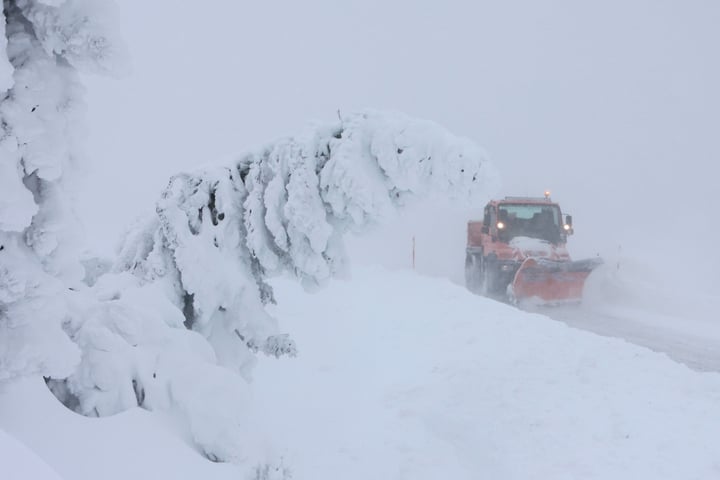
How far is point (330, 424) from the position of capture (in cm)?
607

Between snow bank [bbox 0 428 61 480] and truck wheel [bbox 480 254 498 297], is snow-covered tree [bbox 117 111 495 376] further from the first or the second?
truck wheel [bbox 480 254 498 297]

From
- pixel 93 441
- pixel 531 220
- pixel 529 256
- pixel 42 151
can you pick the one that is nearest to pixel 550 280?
pixel 529 256

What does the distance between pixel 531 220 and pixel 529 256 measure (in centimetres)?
140

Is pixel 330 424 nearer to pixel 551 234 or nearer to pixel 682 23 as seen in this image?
pixel 551 234

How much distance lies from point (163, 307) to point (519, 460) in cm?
345

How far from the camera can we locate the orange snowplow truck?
13273 mm

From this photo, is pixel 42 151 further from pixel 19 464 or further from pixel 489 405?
pixel 489 405

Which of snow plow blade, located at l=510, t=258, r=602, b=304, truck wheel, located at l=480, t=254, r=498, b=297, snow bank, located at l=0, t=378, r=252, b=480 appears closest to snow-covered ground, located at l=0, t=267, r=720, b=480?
snow bank, located at l=0, t=378, r=252, b=480

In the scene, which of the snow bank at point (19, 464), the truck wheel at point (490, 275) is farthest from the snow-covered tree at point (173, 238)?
the truck wheel at point (490, 275)

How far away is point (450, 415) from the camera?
623 cm

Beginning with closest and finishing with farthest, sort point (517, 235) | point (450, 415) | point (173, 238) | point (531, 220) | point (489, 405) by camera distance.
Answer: point (173, 238) → point (450, 415) → point (489, 405) → point (517, 235) → point (531, 220)

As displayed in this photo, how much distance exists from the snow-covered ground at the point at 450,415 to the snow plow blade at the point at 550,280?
387 cm

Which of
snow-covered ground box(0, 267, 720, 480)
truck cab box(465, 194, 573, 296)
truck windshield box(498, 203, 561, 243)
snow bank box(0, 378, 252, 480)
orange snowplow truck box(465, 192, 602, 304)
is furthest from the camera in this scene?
truck windshield box(498, 203, 561, 243)

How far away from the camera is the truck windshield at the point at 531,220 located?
14.8 m
